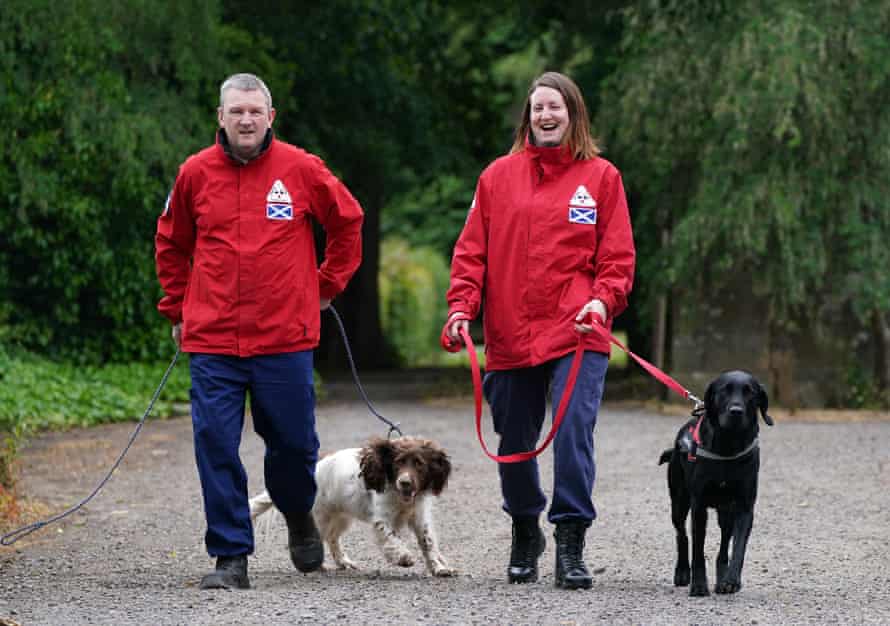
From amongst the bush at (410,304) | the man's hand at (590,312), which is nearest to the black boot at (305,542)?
the man's hand at (590,312)

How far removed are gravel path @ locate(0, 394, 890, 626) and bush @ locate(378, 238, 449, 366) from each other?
2020 cm

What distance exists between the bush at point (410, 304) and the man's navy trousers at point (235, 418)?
26.0 metres

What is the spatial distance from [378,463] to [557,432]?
1051 millimetres

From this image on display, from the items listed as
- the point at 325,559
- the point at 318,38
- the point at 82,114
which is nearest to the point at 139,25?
the point at 82,114

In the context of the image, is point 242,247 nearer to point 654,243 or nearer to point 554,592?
point 554,592

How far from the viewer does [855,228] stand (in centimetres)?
1549

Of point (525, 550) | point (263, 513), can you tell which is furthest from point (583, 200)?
point (263, 513)

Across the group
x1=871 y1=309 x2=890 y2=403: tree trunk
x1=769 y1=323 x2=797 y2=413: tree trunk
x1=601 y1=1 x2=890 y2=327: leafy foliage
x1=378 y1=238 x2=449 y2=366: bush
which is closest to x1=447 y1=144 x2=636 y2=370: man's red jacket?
x1=601 y1=1 x2=890 y2=327: leafy foliage

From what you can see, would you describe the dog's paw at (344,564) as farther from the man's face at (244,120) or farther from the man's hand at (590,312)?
the man's face at (244,120)

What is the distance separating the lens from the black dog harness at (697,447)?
620 cm

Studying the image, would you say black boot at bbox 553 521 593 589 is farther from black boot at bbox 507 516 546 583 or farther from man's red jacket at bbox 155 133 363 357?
man's red jacket at bbox 155 133 363 357

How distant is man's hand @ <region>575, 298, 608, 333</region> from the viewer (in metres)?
6.41

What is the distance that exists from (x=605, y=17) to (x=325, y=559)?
11996 mm

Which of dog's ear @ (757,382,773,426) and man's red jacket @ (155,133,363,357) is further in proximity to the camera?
man's red jacket @ (155,133,363,357)
